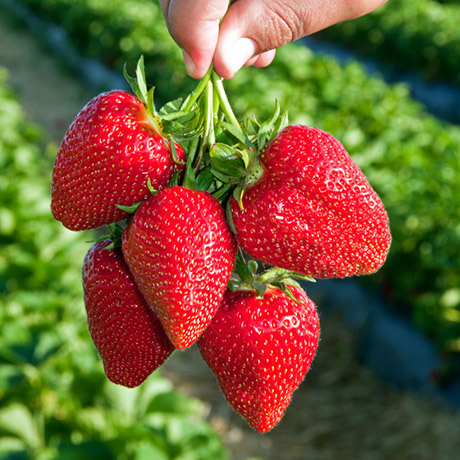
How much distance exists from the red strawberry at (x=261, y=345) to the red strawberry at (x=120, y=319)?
9 cm

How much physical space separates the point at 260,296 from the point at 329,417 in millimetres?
3528

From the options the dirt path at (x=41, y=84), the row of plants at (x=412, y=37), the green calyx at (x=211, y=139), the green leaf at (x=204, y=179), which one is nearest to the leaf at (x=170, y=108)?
the green calyx at (x=211, y=139)

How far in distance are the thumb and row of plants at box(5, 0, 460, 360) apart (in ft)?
7.08

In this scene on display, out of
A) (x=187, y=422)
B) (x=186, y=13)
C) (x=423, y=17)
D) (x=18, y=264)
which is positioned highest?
(x=186, y=13)

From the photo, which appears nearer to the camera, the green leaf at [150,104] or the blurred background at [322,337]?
the green leaf at [150,104]

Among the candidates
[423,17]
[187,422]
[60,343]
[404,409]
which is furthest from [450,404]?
[423,17]

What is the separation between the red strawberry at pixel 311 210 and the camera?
0.96m

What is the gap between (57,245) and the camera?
13.4 feet

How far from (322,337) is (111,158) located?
3.99 m

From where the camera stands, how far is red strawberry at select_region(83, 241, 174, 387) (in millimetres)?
1086

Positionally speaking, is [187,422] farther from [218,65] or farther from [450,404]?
[218,65]

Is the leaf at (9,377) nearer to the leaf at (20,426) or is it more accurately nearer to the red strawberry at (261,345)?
the leaf at (20,426)

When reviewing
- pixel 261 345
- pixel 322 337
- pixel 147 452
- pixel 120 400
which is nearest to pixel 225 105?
pixel 261 345

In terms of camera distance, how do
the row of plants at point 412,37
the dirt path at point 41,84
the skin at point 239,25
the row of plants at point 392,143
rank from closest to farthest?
1. the skin at point 239,25
2. the row of plants at point 392,143
3. the row of plants at point 412,37
4. the dirt path at point 41,84
